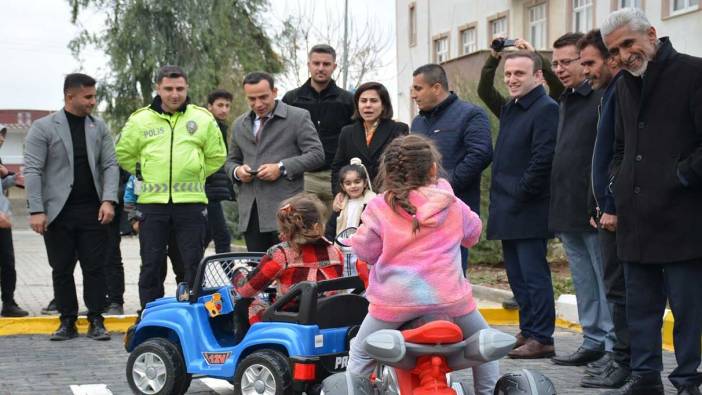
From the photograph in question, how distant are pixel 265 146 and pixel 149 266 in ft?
4.43

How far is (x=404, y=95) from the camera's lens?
46.2 m

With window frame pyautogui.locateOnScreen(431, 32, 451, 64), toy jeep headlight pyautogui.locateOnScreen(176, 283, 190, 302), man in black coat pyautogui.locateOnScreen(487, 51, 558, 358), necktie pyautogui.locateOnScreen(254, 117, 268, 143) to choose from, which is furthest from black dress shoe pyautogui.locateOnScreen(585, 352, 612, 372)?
window frame pyautogui.locateOnScreen(431, 32, 451, 64)

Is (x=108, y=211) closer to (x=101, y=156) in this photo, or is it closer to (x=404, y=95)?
(x=101, y=156)

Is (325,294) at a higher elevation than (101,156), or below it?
below

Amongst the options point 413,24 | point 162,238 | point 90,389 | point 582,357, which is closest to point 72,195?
point 162,238

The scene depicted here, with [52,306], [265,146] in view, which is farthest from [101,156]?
[52,306]

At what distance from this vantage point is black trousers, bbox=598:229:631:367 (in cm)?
731

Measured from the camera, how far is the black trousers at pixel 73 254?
9.80 metres

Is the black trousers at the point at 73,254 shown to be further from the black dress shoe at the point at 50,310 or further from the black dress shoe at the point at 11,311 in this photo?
the black dress shoe at the point at 50,310

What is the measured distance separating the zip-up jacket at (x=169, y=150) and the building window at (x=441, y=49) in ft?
114

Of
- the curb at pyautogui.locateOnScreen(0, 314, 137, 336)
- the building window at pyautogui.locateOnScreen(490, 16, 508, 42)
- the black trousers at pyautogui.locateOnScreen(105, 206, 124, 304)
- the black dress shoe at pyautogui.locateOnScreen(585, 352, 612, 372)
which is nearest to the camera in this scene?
the black dress shoe at pyautogui.locateOnScreen(585, 352, 612, 372)

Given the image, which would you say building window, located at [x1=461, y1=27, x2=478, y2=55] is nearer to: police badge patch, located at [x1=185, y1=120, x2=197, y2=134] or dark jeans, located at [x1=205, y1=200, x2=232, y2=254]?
dark jeans, located at [x1=205, y1=200, x2=232, y2=254]

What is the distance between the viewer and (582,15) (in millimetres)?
33125

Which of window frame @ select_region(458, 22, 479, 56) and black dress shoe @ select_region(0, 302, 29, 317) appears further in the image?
window frame @ select_region(458, 22, 479, 56)
